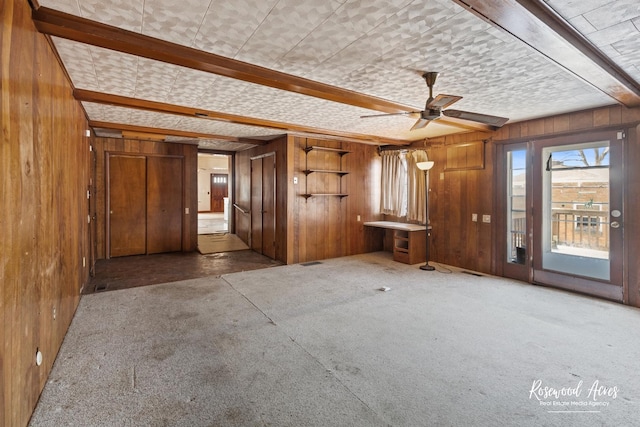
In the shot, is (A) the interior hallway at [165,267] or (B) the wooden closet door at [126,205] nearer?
(A) the interior hallway at [165,267]

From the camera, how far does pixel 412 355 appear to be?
2.50 m

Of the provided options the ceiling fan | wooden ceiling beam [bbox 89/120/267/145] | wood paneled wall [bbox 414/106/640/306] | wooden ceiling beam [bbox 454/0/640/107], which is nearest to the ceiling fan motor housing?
the ceiling fan

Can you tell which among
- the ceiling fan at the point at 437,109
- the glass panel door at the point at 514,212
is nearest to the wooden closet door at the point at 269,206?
the ceiling fan at the point at 437,109

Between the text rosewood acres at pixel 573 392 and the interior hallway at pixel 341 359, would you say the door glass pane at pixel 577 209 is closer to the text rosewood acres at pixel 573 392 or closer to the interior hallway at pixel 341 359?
the interior hallway at pixel 341 359

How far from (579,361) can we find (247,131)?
5302mm

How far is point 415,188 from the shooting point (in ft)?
20.5

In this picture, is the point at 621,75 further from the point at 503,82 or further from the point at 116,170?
the point at 116,170

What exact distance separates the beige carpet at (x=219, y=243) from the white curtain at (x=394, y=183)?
3545 mm

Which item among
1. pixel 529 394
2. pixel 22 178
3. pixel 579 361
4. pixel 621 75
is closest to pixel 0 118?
pixel 22 178

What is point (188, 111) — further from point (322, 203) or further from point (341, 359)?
point (341, 359)

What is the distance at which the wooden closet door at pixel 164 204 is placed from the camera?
21.4 feet

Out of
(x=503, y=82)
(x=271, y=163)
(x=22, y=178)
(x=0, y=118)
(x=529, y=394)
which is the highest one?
(x=503, y=82)

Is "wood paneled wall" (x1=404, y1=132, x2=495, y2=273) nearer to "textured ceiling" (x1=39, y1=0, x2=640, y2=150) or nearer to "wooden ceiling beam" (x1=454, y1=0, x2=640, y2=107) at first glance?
"textured ceiling" (x1=39, y1=0, x2=640, y2=150)

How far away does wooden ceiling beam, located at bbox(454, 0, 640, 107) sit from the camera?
5.76 ft
